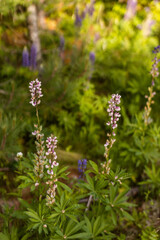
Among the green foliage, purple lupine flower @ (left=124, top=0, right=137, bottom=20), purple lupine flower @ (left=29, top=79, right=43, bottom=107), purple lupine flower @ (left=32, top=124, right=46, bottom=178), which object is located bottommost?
the green foliage

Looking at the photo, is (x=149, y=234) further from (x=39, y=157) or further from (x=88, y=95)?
(x=88, y=95)

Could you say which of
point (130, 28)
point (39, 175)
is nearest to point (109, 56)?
point (130, 28)

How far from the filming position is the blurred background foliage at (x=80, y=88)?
8.29ft

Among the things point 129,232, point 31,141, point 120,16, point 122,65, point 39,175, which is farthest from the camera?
point 120,16

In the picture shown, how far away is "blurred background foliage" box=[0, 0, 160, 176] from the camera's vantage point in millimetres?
2527

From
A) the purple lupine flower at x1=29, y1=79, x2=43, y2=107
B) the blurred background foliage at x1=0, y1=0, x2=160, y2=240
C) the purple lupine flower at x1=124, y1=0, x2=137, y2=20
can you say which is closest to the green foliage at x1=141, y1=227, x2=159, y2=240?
the blurred background foliage at x1=0, y1=0, x2=160, y2=240

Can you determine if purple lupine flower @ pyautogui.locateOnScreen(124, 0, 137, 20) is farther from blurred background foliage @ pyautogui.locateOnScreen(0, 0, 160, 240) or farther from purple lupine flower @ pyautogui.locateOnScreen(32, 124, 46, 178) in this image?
purple lupine flower @ pyautogui.locateOnScreen(32, 124, 46, 178)

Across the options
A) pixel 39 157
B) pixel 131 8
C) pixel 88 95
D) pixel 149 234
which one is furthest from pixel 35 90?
pixel 131 8

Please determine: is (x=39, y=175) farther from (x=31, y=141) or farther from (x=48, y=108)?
(x=48, y=108)

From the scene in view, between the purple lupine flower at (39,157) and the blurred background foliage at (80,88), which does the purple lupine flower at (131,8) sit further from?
the purple lupine flower at (39,157)

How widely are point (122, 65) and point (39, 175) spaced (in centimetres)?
326

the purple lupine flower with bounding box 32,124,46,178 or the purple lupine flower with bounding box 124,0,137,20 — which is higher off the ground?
the purple lupine flower with bounding box 124,0,137,20

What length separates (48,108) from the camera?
313 cm

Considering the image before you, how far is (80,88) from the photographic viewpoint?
3.51 m
